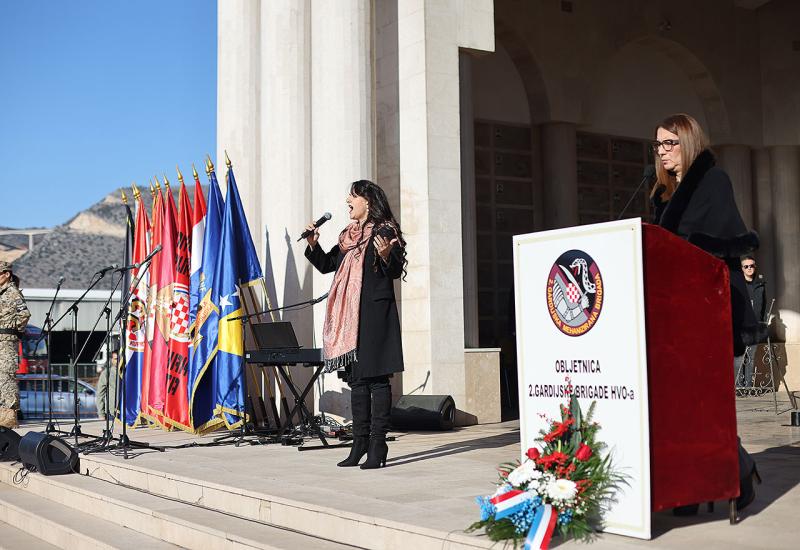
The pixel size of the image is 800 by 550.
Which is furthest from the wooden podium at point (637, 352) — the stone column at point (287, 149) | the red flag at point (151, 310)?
the red flag at point (151, 310)

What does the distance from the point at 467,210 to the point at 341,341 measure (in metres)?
4.82

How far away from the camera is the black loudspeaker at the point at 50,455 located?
8.16m

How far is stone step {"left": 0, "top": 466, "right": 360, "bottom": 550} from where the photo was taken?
5.00 metres

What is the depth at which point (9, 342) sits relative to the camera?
9.69m

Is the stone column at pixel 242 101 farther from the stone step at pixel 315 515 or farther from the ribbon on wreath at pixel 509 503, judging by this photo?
the ribbon on wreath at pixel 509 503

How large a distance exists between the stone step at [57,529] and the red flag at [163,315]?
91.5 inches

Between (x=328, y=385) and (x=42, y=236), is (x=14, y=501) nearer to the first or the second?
(x=328, y=385)

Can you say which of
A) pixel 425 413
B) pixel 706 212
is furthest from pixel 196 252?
pixel 706 212

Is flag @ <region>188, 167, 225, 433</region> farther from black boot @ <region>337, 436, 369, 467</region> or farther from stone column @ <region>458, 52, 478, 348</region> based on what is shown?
black boot @ <region>337, 436, 369, 467</region>

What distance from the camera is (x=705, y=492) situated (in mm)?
4125

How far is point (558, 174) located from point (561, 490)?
12.4 meters

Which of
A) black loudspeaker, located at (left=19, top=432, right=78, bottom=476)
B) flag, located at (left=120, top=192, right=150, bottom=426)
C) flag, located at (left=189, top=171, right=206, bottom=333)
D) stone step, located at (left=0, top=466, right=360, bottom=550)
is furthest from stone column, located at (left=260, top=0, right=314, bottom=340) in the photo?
stone step, located at (left=0, top=466, right=360, bottom=550)

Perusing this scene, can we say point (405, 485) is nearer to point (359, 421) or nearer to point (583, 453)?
point (359, 421)

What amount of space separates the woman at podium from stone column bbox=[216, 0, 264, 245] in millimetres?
7650
